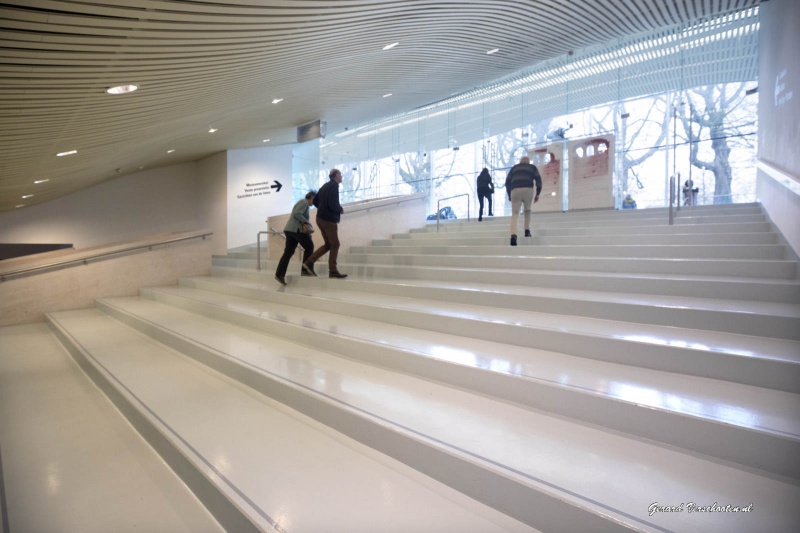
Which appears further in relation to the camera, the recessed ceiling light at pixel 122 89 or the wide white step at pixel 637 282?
the recessed ceiling light at pixel 122 89

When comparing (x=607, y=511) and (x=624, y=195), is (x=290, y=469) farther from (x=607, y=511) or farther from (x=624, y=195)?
(x=624, y=195)

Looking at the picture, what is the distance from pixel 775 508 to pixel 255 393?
299 centimetres

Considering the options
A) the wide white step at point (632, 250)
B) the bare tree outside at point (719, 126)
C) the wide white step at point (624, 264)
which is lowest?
the wide white step at point (624, 264)

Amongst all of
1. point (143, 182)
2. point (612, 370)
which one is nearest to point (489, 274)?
point (612, 370)

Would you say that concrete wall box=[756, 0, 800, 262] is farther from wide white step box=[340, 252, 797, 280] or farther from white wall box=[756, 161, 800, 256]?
wide white step box=[340, 252, 797, 280]

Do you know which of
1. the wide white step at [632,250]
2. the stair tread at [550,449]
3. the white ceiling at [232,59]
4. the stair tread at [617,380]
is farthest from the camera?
the wide white step at [632,250]

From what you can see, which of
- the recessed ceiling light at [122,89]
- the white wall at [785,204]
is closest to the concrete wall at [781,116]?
the white wall at [785,204]

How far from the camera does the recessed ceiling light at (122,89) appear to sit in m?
4.51

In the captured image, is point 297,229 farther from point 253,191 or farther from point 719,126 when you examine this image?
point 719,126

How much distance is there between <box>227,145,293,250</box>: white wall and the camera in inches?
530

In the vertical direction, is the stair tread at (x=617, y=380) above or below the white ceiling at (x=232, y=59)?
below

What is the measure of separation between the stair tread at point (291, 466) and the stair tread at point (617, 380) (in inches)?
36.0

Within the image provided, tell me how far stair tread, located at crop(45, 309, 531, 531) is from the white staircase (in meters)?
0.01

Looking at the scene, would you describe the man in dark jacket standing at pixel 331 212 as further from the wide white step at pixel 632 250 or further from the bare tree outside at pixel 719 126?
the bare tree outside at pixel 719 126
